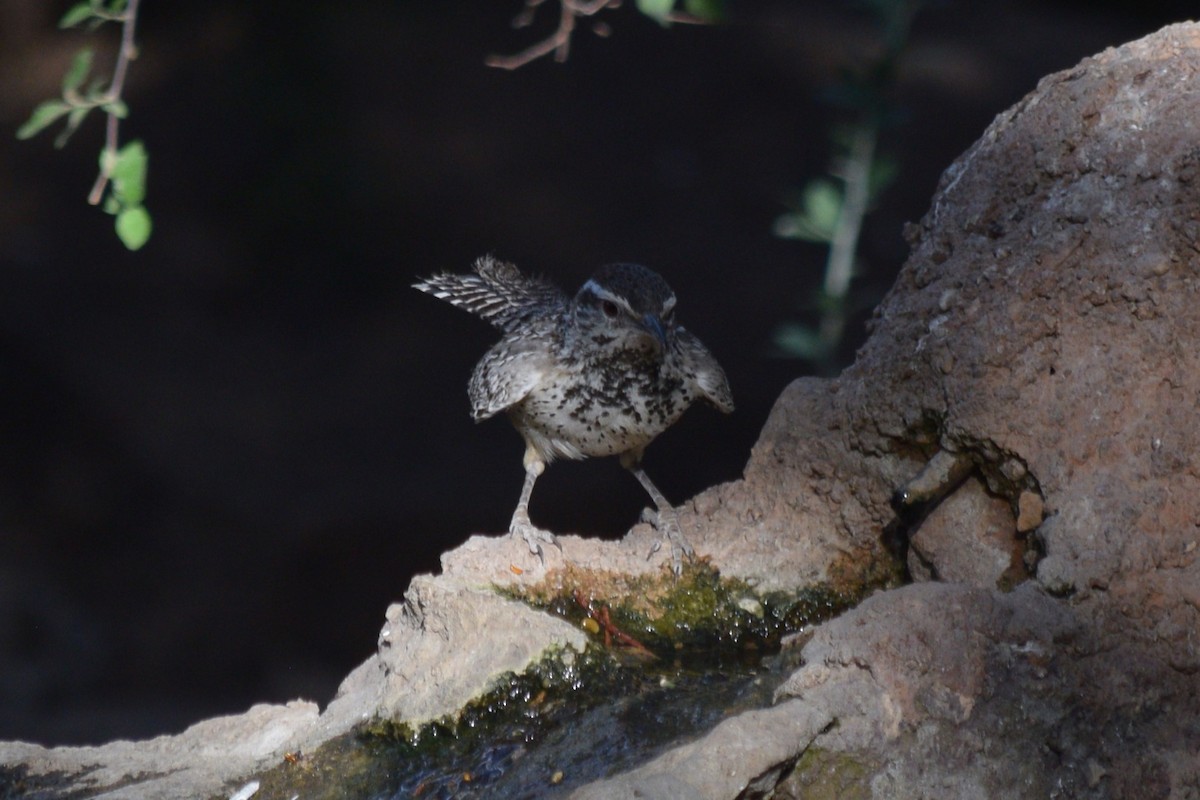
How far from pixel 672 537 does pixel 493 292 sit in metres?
1.85

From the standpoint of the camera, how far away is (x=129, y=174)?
8.71 ft

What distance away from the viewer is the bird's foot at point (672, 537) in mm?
4160

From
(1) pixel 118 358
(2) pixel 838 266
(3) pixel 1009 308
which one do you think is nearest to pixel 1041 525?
(3) pixel 1009 308

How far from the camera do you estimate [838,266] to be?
18.9 ft

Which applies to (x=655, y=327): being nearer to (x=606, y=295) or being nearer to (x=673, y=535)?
(x=606, y=295)

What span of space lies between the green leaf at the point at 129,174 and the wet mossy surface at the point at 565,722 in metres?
1.47

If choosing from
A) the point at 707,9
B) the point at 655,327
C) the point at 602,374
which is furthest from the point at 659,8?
the point at 602,374

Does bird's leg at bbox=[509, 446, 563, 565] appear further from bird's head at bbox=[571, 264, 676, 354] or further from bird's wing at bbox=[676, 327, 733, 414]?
bird's wing at bbox=[676, 327, 733, 414]

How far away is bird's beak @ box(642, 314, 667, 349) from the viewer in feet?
14.2

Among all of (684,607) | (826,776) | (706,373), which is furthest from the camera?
(706,373)

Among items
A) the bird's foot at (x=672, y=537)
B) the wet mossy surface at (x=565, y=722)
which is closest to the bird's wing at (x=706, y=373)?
the bird's foot at (x=672, y=537)

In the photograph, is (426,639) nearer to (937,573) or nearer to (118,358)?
(937,573)

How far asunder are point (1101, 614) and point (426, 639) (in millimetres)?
1707

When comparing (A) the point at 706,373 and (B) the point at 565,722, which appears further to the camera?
(A) the point at 706,373
